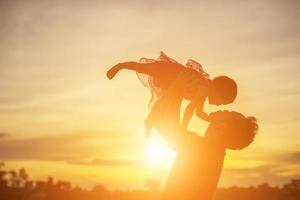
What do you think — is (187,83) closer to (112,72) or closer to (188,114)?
(188,114)

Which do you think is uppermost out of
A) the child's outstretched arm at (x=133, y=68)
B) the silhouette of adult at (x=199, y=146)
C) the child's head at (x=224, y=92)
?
the child's outstretched arm at (x=133, y=68)

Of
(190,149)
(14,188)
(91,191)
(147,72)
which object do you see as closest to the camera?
(190,149)

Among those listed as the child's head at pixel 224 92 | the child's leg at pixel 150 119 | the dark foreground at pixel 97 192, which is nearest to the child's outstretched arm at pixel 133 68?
the child's leg at pixel 150 119

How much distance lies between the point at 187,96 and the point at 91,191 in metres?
57.4

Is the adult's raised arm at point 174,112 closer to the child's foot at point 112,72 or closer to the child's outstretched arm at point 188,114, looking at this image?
the child's outstretched arm at point 188,114

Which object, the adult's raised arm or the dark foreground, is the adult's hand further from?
the dark foreground

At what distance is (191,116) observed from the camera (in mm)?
8336

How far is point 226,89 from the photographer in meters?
8.52

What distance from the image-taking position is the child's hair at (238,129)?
26.3 ft

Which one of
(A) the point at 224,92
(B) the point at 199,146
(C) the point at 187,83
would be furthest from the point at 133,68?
(B) the point at 199,146

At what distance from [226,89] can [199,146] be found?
42.3 inches

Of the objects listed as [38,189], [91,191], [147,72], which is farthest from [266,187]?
[147,72]

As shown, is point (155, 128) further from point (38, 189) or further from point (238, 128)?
point (38, 189)

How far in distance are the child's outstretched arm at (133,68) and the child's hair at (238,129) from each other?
1.75m
